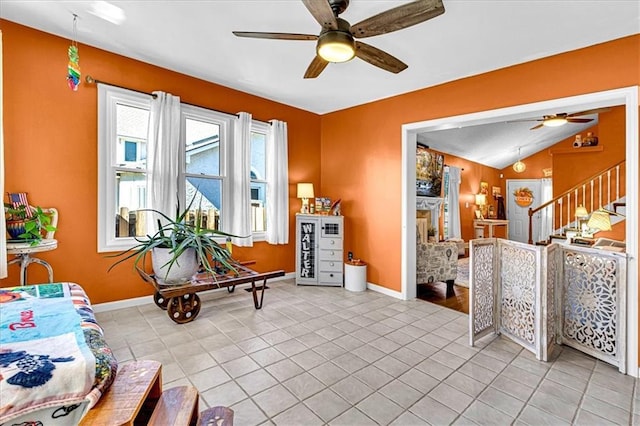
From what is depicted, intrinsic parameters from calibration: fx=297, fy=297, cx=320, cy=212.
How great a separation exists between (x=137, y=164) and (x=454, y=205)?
7428 millimetres

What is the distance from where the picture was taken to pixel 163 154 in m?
3.46

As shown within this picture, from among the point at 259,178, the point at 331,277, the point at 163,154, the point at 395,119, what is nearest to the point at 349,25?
the point at 395,119

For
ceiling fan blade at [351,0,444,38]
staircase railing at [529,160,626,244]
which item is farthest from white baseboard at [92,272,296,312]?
staircase railing at [529,160,626,244]

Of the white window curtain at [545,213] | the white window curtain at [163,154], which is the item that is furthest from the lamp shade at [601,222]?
the white window curtain at [545,213]

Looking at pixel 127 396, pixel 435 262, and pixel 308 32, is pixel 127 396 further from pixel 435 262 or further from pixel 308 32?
pixel 435 262

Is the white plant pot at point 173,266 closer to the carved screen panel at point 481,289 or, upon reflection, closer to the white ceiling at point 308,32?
the white ceiling at point 308,32

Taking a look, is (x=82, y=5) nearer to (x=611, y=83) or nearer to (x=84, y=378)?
(x=84, y=378)

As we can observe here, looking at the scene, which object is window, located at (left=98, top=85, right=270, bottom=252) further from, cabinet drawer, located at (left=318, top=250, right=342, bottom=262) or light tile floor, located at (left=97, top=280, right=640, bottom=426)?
cabinet drawer, located at (left=318, top=250, right=342, bottom=262)

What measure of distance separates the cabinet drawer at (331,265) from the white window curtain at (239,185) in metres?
1.22

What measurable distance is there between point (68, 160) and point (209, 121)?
1612mm

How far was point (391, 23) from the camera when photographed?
1976 millimetres

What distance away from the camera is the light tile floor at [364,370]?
1.84 m

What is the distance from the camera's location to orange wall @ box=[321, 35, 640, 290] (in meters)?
2.68

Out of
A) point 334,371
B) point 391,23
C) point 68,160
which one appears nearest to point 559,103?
point 391,23
